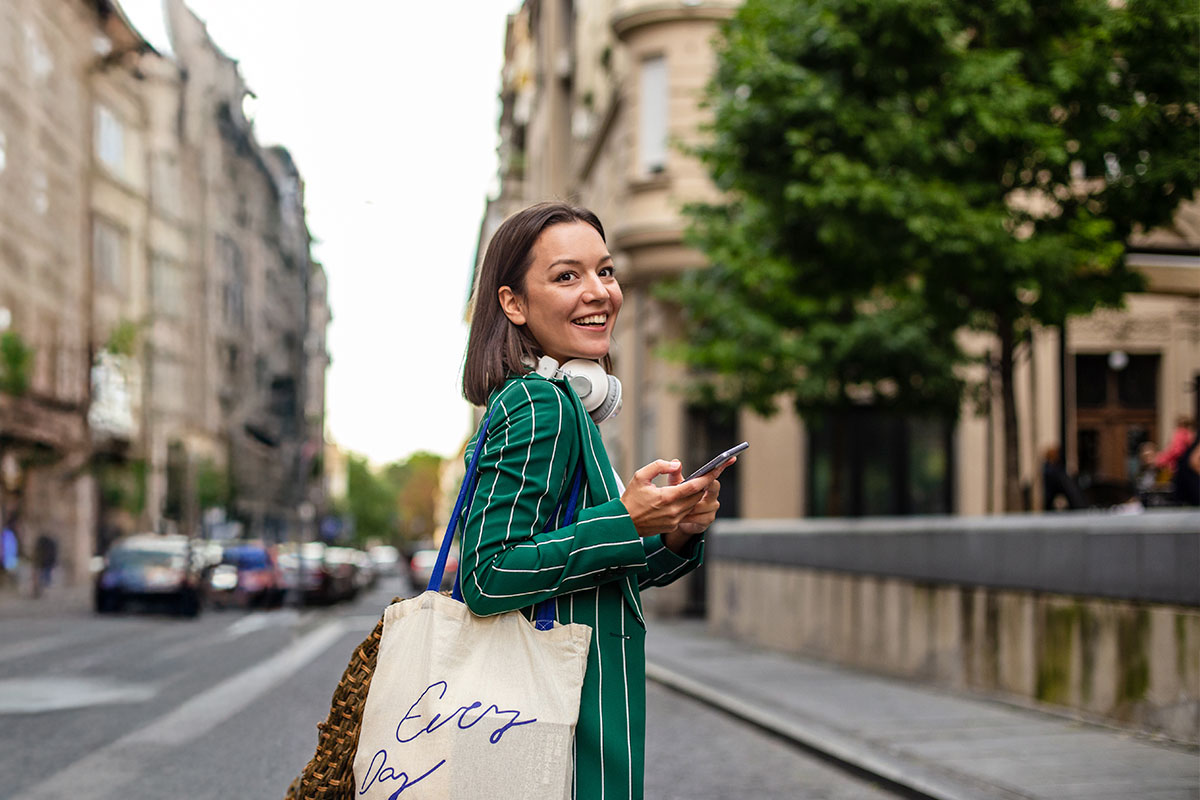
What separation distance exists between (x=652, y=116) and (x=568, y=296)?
23.6 metres

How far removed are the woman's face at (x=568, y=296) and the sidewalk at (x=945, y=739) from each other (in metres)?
4.76

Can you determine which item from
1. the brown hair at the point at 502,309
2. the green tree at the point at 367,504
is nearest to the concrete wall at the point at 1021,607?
the brown hair at the point at 502,309

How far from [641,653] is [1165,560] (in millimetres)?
7032

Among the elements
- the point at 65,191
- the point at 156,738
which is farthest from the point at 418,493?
the point at 156,738

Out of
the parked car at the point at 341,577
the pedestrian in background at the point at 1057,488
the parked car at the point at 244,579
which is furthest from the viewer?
the parked car at the point at 341,577

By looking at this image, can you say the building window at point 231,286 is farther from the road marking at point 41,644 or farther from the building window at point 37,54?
the road marking at point 41,644

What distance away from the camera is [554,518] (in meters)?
2.25

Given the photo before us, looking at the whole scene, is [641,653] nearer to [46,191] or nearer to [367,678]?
[367,678]

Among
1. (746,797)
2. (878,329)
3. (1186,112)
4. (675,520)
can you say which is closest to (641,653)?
(675,520)

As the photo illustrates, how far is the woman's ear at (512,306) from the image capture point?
7.95ft

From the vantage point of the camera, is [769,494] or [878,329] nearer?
[878,329]

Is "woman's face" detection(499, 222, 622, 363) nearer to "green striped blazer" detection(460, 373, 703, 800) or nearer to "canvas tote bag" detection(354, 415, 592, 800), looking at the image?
"green striped blazer" detection(460, 373, 703, 800)

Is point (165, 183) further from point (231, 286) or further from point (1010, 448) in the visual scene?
point (1010, 448)

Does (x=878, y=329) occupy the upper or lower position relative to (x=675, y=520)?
upper
